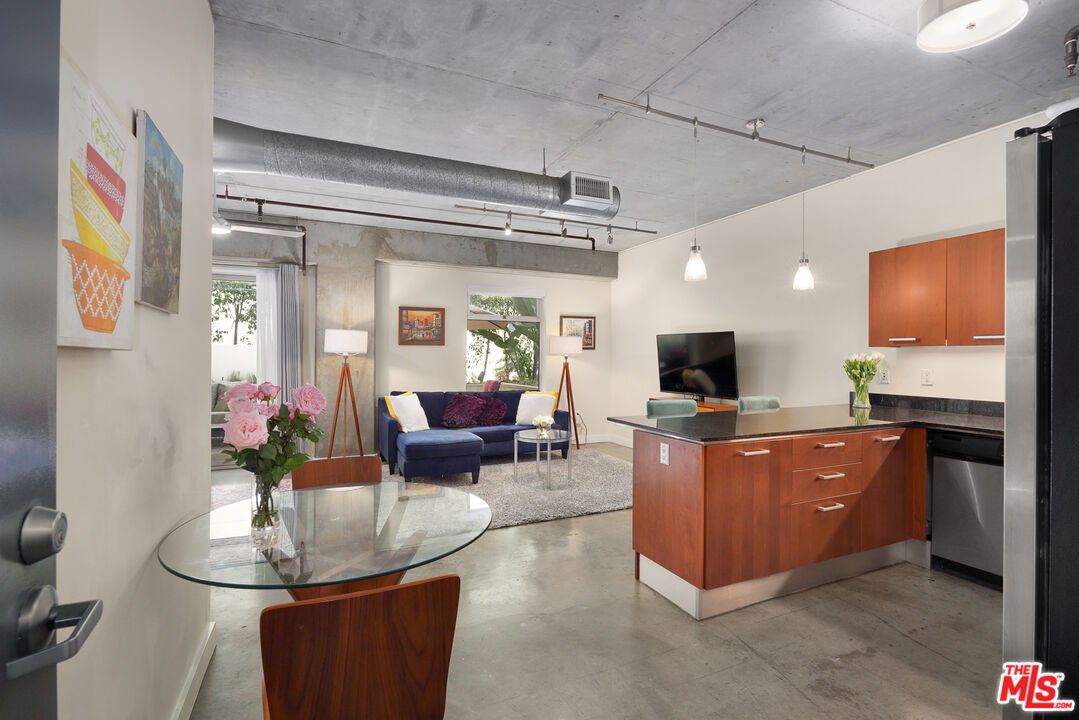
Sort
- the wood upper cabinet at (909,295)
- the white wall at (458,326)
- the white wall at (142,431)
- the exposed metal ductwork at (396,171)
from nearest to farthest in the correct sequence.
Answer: the white wall at (142,431)
the exposed metal ductwork at (396,171)
the wood upper cabinet at (909,295)
the white wall at (458,326)

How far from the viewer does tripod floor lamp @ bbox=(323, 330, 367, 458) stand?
5590 millimetres

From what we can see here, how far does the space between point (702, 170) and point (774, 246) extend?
4.43 ft

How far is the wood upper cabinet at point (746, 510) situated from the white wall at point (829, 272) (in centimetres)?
197

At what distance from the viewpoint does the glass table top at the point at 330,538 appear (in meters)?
1.36

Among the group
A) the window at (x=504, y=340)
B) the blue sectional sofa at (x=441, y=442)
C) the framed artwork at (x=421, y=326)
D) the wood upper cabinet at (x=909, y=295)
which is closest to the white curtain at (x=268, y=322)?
the blue sectional sofa at (x=441, y=442)

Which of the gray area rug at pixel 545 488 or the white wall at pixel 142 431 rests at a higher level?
the white wall at pixel 142 431

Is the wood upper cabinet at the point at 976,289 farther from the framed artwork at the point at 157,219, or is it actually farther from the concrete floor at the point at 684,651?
the framed artwork at the point at 157,219

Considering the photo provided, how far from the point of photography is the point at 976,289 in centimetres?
320

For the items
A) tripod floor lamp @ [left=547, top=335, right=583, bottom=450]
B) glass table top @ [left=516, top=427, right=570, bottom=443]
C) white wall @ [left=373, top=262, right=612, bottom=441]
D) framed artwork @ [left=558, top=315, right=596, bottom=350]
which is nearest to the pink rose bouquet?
glass table top @ [left=516, top=427, right=570, bottom=443]

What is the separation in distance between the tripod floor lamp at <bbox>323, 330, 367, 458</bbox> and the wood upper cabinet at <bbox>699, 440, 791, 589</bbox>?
4.39m

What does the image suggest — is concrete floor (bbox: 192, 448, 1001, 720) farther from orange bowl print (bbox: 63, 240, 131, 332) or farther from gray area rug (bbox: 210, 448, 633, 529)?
orange bowl print (bbox: 63, 240, 131, 332)

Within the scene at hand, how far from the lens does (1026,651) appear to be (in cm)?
105

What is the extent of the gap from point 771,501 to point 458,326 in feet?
16.3

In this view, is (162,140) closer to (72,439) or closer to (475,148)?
(72,439)
